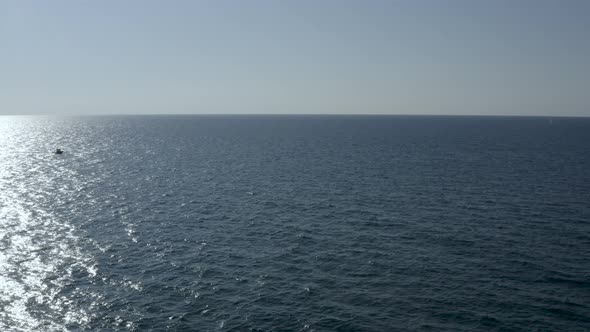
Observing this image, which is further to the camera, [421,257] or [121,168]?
[121,168]

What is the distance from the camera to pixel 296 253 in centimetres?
6159

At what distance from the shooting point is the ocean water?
146ft

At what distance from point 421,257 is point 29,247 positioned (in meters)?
60.2

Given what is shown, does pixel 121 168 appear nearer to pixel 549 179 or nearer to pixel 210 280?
pixel 210 280

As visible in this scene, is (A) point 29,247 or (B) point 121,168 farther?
(B) point 121,168

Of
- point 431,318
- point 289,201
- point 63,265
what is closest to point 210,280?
point 63,265

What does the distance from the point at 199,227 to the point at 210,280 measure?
2256 centimetres

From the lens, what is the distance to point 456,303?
4644 centimetres

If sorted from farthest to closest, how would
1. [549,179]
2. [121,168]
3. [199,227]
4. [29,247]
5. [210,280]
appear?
1. [121,168]
2. [549,179]
3. [199,227]
4. [29,247]
5. [210,280]

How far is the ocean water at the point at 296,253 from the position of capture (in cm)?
4438

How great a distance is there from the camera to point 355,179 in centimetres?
11788

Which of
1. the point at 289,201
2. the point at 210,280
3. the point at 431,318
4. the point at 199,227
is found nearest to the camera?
the point at 431,318

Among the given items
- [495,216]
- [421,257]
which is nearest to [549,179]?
[495,216]

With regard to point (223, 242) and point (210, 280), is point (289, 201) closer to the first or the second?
point (223, 242)
